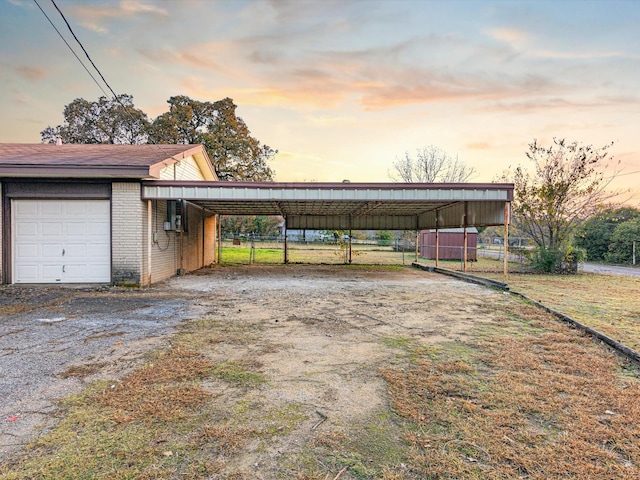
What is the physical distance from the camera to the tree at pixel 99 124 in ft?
94.9

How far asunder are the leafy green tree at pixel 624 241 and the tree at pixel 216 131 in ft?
78.0

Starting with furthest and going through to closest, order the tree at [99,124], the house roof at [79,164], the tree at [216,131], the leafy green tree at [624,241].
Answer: the tree at [99,124], the tree at [216,131], the leafy green tree at [624,241], the house roof at [79,164]

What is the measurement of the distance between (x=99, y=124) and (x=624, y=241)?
3821 centimetres

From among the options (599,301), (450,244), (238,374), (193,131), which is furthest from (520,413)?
(193,131)

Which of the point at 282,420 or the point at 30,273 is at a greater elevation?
the point at 30,273

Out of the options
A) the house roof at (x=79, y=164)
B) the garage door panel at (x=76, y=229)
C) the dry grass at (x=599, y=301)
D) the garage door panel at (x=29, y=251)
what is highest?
the house roof at (x=79, y=164)

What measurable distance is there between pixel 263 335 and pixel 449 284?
7.85m

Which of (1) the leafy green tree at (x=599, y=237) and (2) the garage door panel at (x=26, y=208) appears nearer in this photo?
(2) the garage door panel at (x=26, y=208)

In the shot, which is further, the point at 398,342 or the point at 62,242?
the point at 62,242

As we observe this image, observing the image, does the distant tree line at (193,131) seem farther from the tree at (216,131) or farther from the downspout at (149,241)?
the downspout at (149,241)

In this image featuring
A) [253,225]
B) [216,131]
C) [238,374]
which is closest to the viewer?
[238,374]

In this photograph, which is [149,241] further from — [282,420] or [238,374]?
[282,420]

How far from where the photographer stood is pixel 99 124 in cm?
2911

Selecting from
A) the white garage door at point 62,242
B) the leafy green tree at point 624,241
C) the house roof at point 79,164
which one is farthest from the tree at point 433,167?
the white garage door at point 62,242
